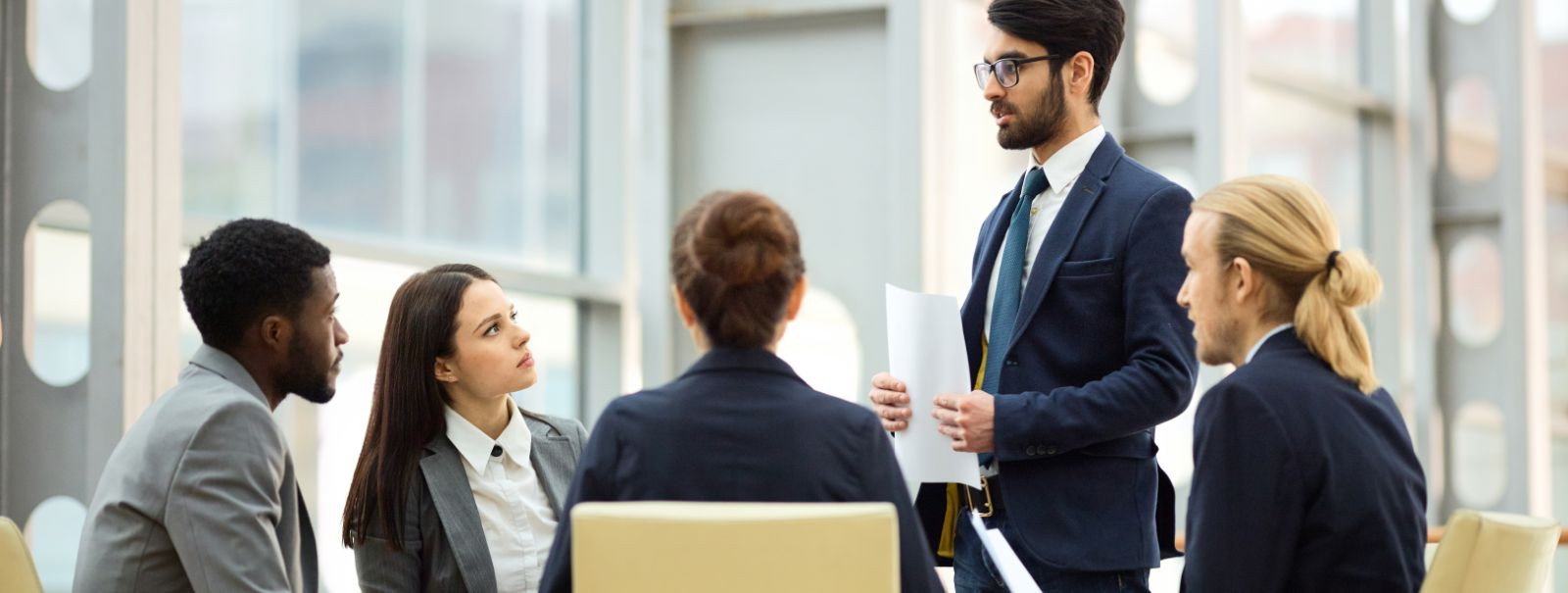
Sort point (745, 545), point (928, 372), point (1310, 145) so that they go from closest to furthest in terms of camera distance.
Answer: point (745, 545) → point (928, 372) → point (1310, 145)

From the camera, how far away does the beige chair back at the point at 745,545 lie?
5.49ft

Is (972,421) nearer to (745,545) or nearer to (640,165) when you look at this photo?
(745,545)

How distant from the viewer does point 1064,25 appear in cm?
235

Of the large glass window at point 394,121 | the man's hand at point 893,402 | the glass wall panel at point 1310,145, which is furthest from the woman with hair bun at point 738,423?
the glass wall panel at point 1310,145

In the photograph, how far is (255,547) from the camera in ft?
7.20

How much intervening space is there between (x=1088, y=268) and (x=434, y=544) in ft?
3.46

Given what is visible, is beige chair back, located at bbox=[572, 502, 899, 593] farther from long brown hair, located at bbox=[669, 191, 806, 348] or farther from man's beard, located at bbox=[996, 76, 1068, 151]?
man's beard, located at bbox=[996, 76, 1068, 151]

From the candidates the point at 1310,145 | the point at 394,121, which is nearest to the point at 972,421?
the point at 394,121

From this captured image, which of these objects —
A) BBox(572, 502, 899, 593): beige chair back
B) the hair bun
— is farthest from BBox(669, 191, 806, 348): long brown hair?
BBox(572, 502, 899, 593): beige chair back

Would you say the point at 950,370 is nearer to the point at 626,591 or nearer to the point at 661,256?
the point at 626,591

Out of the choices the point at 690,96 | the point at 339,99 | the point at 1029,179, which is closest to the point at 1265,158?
the point at 690,96

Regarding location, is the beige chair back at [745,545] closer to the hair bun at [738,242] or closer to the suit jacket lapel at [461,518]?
the hair bun at [738,242]

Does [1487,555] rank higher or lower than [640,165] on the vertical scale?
lower

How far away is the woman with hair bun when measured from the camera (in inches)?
70.9
